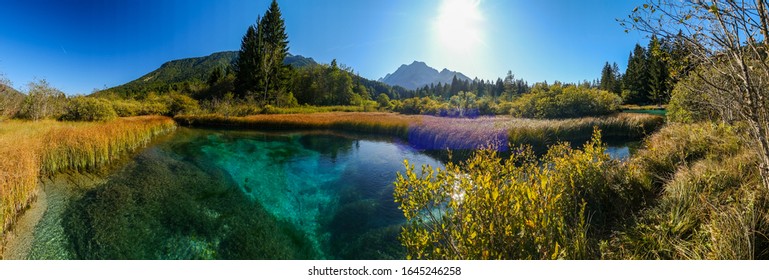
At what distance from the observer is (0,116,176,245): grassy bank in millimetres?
3974

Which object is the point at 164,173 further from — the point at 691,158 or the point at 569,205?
the point at 691,158

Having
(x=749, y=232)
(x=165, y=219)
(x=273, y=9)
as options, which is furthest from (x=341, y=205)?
(x=273, y=9)

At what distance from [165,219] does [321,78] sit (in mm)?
37962

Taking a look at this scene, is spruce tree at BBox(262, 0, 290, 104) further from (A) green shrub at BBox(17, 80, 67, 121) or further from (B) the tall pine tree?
(A) green shrub at BBox(17, 80, 67, 121)

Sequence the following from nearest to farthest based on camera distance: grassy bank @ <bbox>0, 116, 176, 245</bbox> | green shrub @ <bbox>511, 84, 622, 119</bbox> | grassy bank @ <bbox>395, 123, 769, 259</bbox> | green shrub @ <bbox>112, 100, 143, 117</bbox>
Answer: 1. grassy bank @ <bbox>395, 123, 769, 259</bbox>
2. grassy bank @ <bbox>0, 116, 176, 245</bbox>
3. green shrub @ <bbox>511, 84, 622, 119</bbox>
4. green shrub @ <bbox>112, 100, 143, 117</bbox>

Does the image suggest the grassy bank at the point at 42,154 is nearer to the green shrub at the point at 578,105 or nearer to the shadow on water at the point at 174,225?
the shadow on water at the point at 174,225

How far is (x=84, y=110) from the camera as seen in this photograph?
1424 centimetres

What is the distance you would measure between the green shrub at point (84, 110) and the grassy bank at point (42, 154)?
19.3 feet

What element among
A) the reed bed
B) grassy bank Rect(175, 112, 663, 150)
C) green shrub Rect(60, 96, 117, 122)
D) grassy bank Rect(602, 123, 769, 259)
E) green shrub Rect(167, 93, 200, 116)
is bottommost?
grassy bank Rect(602, 123, 769, 259)

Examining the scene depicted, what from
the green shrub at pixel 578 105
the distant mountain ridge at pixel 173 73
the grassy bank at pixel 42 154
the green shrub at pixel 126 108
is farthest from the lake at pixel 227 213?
the green shrub at pixel 126 108

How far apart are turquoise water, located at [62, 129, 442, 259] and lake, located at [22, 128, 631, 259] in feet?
0.05

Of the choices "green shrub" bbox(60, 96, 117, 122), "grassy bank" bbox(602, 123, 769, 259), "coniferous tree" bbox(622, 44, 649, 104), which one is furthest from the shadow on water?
"green shrub" bbox(60, 96, 117, 122)

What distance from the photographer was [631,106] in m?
15.3

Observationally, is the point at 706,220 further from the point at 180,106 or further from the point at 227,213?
the point at 180,106
